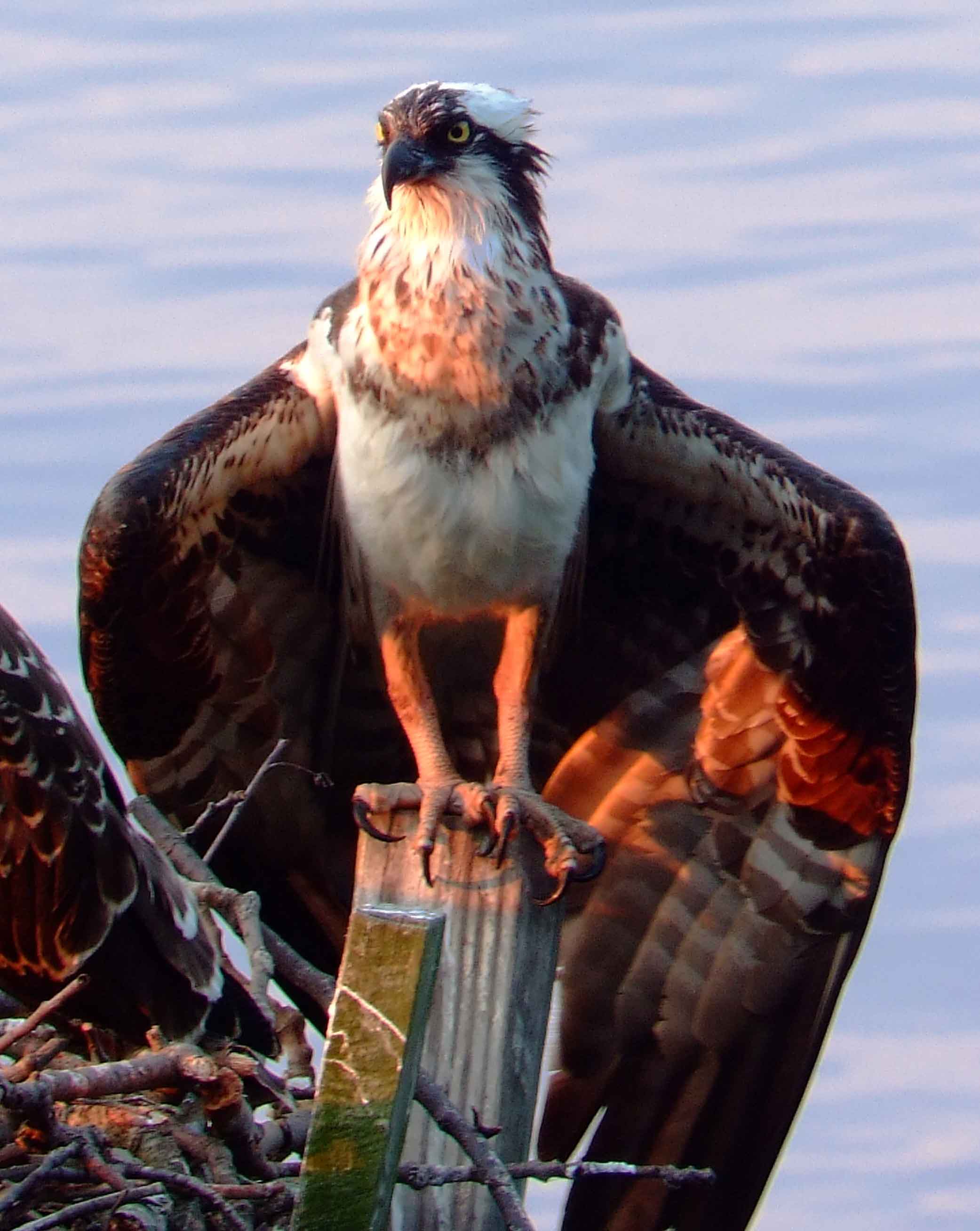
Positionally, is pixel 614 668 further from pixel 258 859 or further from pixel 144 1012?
pixel 144 1012

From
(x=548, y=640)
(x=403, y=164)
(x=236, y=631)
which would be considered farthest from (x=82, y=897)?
(x=403, y=164)

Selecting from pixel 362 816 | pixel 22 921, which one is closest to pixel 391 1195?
pixel 362 816

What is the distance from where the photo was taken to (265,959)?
5188 millimetres

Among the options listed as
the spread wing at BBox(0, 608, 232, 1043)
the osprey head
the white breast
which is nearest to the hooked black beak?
the osprey head

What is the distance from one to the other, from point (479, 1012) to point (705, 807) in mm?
2251

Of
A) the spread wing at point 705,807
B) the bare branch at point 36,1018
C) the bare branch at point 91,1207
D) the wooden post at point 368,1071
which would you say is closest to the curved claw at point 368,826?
the bare branch at point 36,1018

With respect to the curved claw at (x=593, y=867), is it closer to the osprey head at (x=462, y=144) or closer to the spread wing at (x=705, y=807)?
the spread wing at (x=705, y=807)

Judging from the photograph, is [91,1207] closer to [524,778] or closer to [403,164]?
[524,778]

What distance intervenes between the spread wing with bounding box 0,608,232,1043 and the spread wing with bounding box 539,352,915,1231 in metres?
1.37

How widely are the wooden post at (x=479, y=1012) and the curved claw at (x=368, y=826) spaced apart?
17 centimetres

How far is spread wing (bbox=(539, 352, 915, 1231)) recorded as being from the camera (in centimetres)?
680

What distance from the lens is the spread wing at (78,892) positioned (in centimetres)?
584

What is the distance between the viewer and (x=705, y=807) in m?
7.22

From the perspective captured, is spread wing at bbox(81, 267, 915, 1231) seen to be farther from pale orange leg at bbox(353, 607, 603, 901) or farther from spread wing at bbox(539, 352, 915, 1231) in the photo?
pale orange leg at bbox(353, 607, 603, 901)
